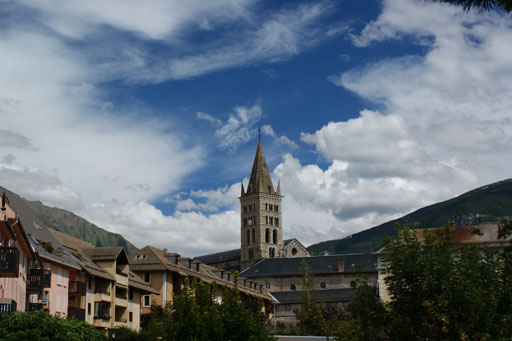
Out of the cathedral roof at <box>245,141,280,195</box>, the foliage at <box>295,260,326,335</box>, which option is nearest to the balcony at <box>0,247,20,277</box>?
the foliage at <box>295,260,326,335</box>

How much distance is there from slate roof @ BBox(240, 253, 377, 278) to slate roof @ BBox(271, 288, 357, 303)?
4.83 m

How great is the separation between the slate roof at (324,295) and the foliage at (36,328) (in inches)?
3492

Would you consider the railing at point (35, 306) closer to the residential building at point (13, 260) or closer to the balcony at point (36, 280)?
the residential building at point (13, 260)

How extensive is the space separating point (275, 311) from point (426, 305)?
88532 millimetres

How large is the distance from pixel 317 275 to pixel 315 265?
11.4 ft

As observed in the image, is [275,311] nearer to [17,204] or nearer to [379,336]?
[17,204]

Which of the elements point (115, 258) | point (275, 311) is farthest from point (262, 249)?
point (115, 258)

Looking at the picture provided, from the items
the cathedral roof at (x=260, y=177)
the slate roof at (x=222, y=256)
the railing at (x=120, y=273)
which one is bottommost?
the railing at (x=120, y=273)

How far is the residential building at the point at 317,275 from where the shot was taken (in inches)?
4520

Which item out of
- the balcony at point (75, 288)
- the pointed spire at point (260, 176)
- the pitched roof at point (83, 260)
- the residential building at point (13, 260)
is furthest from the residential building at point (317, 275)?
the residential building at point (13, 260)

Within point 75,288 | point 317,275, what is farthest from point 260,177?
point 75,288

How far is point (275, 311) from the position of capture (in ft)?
360

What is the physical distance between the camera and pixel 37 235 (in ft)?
137

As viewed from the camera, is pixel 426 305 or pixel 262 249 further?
pixel 262 249
